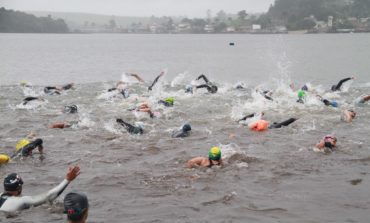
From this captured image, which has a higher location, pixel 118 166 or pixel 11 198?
pixel 11 198

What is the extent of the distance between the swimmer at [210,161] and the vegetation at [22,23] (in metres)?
158

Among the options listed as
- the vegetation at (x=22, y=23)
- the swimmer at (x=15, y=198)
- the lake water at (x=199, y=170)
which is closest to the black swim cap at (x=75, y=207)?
the swimmer at (x=15, y=198)

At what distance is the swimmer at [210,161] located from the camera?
1155cm

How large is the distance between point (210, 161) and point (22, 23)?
6703 inches

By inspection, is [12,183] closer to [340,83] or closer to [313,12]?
[340,83]

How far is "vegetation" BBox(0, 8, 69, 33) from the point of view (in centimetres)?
16225

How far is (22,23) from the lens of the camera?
166 m

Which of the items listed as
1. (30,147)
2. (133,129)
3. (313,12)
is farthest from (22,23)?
(30,147)

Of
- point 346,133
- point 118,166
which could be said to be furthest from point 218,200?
point 346,133

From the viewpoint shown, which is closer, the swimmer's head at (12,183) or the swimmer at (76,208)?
the swimmer at (76,208)

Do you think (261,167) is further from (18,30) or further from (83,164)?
(18,30)

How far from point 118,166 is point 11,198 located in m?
4.38

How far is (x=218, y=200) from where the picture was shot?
32.0 ft

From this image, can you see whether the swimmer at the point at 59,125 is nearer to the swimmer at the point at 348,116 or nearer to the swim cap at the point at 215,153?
the swim cap at the point at 215,153
